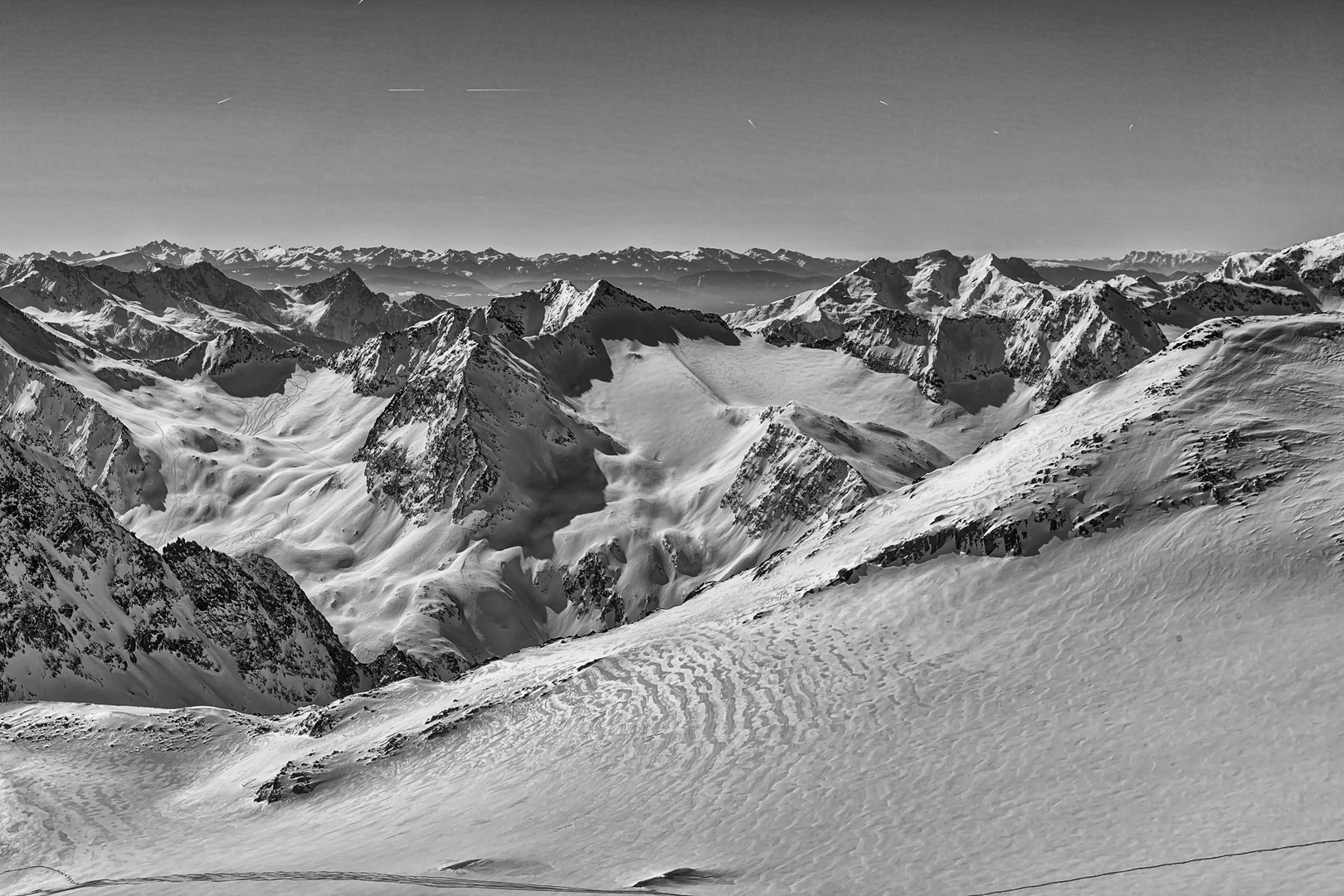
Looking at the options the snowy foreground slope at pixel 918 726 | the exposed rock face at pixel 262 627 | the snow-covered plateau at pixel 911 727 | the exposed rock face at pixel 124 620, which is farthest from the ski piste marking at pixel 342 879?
the exposed rock face at pixel 262 627

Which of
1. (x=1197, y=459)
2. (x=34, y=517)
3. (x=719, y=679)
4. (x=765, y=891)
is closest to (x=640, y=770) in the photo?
(x=719, y=679)

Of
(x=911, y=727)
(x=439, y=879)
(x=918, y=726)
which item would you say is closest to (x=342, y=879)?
(x=439, y=879)

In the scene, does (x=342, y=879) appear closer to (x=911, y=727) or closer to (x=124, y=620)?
(x=911, y=727)

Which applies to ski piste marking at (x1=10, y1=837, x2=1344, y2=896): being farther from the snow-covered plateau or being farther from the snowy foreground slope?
the snowy foreground slope

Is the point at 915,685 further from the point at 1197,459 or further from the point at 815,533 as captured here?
the point at 815,533

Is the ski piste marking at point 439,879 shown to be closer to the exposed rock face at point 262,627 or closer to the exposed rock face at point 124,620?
the exposed rock face at point 124,620
